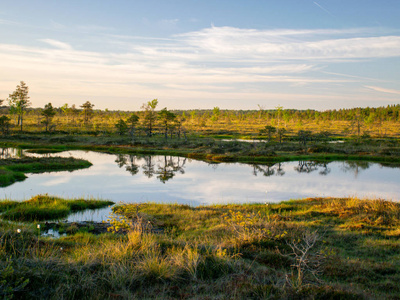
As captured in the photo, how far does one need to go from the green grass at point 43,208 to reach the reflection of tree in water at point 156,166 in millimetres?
9110

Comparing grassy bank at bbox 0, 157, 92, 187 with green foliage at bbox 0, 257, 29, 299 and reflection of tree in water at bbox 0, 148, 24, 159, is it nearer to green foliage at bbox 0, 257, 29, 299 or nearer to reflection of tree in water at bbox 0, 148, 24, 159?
reflection of tree in water at bbox 0, 148, 24, 159

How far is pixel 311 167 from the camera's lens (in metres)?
32.6

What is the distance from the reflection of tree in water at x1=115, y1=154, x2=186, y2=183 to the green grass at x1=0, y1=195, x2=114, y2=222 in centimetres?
911

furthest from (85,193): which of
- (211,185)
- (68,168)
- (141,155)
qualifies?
(141,155)

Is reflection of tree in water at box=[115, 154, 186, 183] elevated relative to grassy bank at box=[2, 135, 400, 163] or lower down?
lower down

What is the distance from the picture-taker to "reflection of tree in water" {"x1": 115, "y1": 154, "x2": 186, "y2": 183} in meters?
27.9

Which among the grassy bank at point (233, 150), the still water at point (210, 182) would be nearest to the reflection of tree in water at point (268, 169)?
the still water at point (210, 182)

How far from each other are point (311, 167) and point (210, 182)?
1422cm

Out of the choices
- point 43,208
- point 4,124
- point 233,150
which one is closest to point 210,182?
point 43,208

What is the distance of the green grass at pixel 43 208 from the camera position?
1330 centimetres

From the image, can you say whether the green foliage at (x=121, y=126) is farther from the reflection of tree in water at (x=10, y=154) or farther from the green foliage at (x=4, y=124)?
the reflection of tree in water at (x=10, y=154)

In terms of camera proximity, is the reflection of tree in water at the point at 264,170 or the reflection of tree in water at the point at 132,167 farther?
the reflection of tree in water at the point at 132,167

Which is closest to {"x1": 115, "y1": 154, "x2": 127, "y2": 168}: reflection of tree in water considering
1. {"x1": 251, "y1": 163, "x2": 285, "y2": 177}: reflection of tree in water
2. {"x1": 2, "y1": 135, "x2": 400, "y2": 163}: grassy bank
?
{"x1": 2, "y1": 135, "x2": 400, "y2": 163}: grassy bank

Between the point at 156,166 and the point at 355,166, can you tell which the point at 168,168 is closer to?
the point at 156,166
